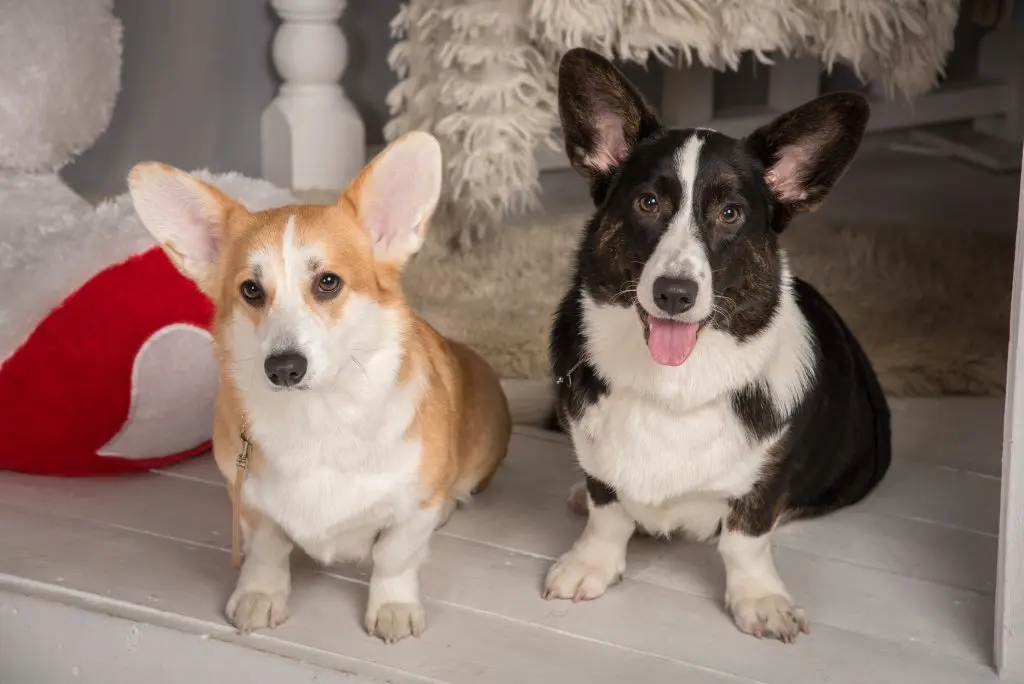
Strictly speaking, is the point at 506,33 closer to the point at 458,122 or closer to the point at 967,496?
the point at 458,122

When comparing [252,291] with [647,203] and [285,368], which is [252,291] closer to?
[285,368]

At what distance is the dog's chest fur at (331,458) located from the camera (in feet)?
4.92

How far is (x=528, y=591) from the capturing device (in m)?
1.71

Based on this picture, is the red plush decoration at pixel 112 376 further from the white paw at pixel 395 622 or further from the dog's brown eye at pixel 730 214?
the dog's brown eye at pixel 730 214

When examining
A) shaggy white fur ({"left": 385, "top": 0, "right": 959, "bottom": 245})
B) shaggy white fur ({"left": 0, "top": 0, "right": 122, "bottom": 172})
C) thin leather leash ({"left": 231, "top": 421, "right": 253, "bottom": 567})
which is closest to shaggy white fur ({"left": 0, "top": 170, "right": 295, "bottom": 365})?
shaggy white fur ({"left": 0, "top": 0, "right": 122, "bottom": 172})

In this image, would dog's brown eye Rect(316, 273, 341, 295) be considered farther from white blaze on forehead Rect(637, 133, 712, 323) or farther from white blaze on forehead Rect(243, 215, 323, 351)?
white blaze on forehead Rect(637, 133, 712, 323)

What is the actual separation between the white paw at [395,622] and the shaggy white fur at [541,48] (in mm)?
1091

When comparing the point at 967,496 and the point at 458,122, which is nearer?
the point at 967,496

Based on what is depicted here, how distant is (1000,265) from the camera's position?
2705 mm

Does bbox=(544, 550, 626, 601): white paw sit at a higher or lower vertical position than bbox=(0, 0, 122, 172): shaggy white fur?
lower

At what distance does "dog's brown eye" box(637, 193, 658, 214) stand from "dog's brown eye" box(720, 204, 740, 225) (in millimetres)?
81

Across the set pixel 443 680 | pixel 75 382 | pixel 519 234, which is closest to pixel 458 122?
pixel 519 234

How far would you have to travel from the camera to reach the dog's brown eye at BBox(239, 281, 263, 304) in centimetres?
142

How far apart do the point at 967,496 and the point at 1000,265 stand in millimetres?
881
